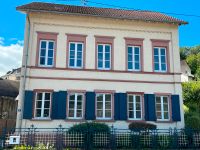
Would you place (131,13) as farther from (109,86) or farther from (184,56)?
(184,56)

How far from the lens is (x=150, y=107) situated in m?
18.7

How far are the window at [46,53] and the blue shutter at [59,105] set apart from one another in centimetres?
239

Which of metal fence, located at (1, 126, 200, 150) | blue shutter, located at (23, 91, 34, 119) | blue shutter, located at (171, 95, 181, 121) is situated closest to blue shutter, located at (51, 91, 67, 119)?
blue shutter, located at (23, 91, 34, 119)

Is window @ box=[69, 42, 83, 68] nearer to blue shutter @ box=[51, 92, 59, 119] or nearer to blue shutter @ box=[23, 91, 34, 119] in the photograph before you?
blue shutter @ box=[51, 92, 59, 119]

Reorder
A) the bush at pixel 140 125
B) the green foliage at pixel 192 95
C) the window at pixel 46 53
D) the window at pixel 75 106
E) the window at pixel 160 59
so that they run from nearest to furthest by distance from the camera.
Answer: the bush at pixel 140 125 < the window at pixel 75 106 < the window at pixel 46 53 < the window at pixel 160 59 < the green foliage at pixel 192 95

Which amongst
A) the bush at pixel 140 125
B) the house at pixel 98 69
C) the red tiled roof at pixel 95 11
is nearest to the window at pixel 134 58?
the house at pixel 98 69

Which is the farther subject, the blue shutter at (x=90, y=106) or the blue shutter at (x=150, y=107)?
the blue shutter at (x=150, y=107)

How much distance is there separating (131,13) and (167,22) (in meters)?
3.17

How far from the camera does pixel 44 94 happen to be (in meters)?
18.0

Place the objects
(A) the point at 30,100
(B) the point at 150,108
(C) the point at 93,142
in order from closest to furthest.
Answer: (C) the point at 93,142
(A) the point at 30,100
(B) the point at 150,108

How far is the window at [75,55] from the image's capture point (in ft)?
62.1

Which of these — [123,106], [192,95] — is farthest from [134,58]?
[192,95]

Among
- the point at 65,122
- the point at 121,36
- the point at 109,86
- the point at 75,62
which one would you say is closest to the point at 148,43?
the point at 121,36

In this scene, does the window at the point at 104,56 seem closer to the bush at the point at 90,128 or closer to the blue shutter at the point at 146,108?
the blue shutter at the point at 146,108
